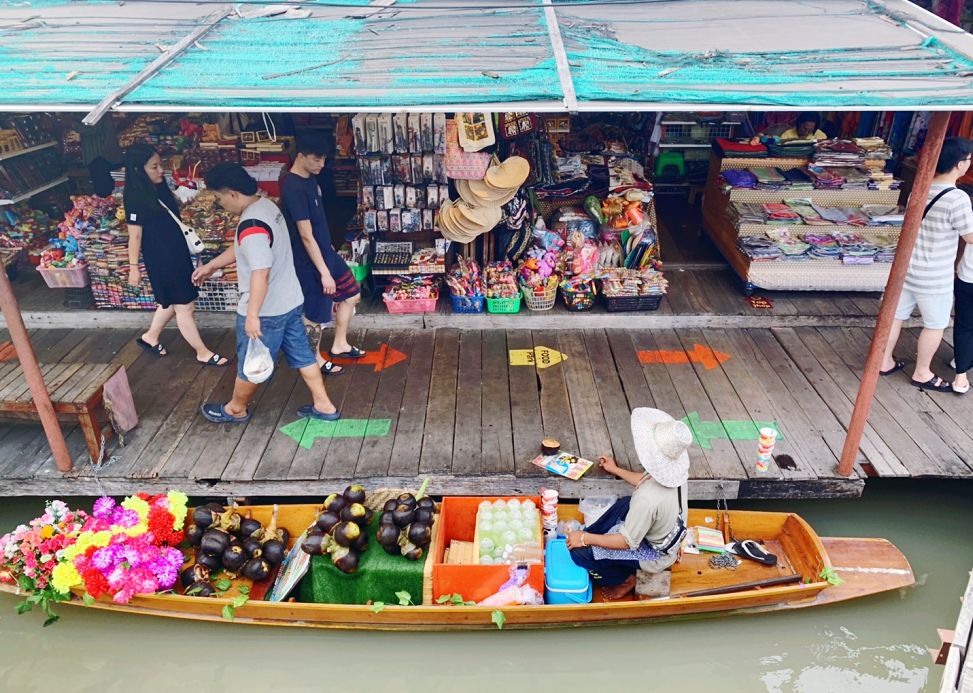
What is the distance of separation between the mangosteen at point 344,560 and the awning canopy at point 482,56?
8.04ft

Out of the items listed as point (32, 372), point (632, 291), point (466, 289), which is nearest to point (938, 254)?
point (632, 291)

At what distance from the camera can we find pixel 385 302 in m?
6.44

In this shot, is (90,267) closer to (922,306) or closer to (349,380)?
(349,380)

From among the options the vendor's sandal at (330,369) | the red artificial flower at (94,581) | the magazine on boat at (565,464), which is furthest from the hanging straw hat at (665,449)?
the red artificial flower at (94,581)

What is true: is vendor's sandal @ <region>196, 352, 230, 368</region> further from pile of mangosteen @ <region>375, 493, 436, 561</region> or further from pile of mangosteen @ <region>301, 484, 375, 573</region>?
pile of mangosteen @ <region>375, 493, 436, 561</region>

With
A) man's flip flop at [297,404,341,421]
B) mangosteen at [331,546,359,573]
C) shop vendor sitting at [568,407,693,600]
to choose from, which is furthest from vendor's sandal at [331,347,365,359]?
shop vendor sitting at [568,407,693,600]

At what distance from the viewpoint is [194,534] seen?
13.6 feet

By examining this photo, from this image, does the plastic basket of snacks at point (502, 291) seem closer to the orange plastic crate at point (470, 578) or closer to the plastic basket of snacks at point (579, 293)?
the plastic basket of snacks at point (579, 293)

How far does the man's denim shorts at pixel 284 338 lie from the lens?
4523mm

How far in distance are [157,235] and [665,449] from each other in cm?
417

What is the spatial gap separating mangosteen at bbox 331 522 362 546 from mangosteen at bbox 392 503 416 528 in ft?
0.79

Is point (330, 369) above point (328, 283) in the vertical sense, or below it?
below

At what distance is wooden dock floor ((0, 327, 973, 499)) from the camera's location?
15.0 feet

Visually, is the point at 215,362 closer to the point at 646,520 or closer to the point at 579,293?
the point at 579,293
